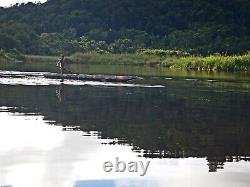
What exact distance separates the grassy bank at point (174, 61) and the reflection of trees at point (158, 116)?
99.1 ft

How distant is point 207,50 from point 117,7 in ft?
131

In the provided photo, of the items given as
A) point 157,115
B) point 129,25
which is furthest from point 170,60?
point 129,25

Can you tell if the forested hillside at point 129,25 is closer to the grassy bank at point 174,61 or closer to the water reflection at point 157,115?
the grassy bank at point 174,61

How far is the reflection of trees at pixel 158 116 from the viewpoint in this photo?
17.4 meters

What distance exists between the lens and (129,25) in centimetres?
12756

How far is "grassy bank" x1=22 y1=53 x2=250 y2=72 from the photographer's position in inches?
2506

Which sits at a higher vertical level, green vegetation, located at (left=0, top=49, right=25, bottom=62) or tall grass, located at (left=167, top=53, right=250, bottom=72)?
green vegetation, located at (left=0, top=49, right=25, bottom=62)

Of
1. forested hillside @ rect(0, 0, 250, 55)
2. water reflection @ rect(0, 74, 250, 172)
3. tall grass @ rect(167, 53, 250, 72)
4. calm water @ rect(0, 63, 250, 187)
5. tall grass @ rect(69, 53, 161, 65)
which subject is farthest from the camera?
forested hillside @ rect(0, 0, 250, 55)

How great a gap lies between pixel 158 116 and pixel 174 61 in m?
50.5

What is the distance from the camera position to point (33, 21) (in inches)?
4904

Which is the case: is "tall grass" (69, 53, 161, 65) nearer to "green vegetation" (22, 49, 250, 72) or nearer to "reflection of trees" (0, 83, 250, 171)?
"green vegetation" (22, 49, 250, 72)

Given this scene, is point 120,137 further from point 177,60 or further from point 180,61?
Answer: point 177,60

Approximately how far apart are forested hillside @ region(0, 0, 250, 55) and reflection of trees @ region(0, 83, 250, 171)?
6460 cm

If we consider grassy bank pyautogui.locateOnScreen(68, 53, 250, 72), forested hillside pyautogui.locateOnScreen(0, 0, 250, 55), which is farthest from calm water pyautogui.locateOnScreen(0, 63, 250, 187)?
forested hillside pyautogui.locateOnScreen(0, 0, 250, 55)
